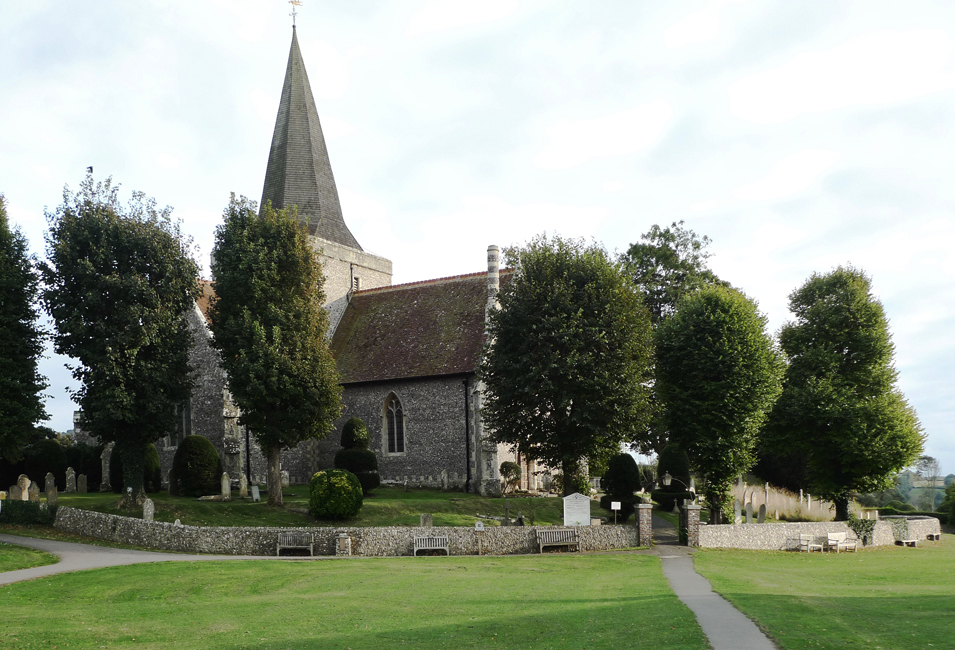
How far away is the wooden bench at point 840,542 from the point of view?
1289 inches

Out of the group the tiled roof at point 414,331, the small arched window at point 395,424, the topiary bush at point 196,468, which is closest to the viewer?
the topiary bush at point 196,468

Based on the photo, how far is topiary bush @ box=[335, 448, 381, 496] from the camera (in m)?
34.6

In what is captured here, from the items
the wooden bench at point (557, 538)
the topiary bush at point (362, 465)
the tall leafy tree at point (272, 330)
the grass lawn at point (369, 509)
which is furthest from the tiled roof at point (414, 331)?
the wooden bench at point (557, 538)

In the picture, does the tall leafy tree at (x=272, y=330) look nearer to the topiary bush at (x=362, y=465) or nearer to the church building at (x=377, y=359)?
the church building at (x=377, y=359)

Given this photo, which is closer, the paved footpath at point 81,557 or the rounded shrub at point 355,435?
the paved footpath at point 81,557

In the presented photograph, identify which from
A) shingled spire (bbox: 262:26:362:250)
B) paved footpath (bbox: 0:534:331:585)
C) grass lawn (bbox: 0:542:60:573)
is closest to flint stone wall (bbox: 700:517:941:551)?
paved footpath (bbox: 0:534:331:585)

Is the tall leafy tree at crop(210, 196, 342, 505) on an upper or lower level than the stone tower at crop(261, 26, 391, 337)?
lower

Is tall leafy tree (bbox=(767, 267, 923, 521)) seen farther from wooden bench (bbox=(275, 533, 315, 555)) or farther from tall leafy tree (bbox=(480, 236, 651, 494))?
wooden bench (bbox=(275, 533, 315, 555))

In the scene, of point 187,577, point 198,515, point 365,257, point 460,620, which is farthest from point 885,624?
point 365,257

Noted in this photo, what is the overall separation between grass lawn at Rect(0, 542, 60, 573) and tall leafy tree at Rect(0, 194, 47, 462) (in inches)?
268

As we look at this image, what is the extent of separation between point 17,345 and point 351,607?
21.1m

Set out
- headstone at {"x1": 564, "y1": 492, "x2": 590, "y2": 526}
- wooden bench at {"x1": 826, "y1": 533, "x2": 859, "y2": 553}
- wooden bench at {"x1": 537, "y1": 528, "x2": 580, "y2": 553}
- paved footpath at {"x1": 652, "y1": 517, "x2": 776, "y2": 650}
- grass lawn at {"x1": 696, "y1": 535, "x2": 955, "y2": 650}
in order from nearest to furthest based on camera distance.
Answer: paved footpath at {"x1": 652, "y1": 517, "x2": 776, "y2": 650}
grass lawn at {"x1": 696, "y1": 535, "x2": 955, "y2": 650}
wooden bench at {"x1": 537, "y1": 528, "x2": 580, "y2": 553}
headstone at {"x1": 564, "y1": 492, "x2": 590, "y2": 526}
wooden bench at {"x1": 826, "y1": 533, "x2": 859, "y2": 553}

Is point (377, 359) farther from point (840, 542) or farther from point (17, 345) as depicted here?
point (840, 542)

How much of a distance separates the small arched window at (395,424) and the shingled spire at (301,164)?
11.8 m
